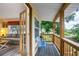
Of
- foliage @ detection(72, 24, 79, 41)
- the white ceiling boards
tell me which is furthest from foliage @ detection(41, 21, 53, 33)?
foliage @ detection(72, 24, 79, 41)

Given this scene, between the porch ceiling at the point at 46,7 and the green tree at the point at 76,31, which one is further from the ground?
the porch ceiling at the point at 46,7

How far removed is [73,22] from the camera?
4008 millimetres

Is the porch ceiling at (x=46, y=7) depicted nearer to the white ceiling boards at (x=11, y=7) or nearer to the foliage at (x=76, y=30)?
the white ceiling boards at (x=11, y=7)

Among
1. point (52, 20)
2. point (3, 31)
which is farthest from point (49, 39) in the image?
point (3, 31)

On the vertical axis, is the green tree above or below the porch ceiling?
below

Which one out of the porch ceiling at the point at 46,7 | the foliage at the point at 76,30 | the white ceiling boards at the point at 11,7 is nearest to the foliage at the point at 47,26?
the porch ceiling at the point at 46,7

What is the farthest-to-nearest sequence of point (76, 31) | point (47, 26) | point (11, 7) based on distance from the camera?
point (47, 26), point (11, 7), point (76, 31)

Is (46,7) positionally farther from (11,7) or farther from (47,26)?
(47,26)

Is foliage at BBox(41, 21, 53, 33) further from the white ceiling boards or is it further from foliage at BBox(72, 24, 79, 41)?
foliage at BBox(72, 24, 79, 41)

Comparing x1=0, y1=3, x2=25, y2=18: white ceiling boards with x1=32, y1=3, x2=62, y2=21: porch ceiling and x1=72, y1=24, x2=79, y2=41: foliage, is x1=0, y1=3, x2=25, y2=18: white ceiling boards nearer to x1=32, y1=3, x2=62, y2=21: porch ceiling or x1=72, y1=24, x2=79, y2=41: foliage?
x1=32, y1=3, x2=62, y2=21: porch ceiling

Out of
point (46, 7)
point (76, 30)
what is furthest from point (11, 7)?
point (76, 30)

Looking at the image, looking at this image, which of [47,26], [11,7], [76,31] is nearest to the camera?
[76,31]

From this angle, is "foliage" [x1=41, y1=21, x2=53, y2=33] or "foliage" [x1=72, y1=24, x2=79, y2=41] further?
"foliage" [x1=41, y1=21, x2=53, y2=33]

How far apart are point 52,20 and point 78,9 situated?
3.55 metres
